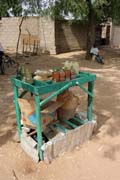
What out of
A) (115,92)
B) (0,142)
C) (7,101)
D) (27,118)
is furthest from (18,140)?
(115,92)

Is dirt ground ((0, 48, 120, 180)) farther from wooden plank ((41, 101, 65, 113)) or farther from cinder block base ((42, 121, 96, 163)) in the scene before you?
wooden plank ((41, 101, 65, 113))

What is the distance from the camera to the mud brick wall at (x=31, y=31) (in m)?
11.0

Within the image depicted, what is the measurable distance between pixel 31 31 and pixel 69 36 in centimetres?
210

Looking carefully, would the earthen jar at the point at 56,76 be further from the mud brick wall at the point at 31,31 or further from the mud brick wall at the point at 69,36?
the mud brick wall at the point at 69,36

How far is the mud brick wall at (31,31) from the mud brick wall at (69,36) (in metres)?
0.37

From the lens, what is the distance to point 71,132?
8.46 ft

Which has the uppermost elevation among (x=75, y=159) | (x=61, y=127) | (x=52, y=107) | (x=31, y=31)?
(x=31, y=31)

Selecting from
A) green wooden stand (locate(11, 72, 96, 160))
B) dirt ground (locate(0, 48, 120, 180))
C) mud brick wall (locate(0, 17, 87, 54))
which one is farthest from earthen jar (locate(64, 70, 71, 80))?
mud brick wall (locate(0, 17, 87, 54))

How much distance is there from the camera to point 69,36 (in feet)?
Answer: 39.7

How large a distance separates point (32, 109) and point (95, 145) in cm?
93

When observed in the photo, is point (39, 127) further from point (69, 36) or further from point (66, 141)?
point (69, 36)

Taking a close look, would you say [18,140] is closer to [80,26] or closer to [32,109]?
[32,109]

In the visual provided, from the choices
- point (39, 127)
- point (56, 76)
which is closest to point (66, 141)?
point (39, 127)

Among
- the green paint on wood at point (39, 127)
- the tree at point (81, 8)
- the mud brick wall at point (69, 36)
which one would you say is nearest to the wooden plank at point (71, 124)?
the green paint on wood at point (39, 127)
